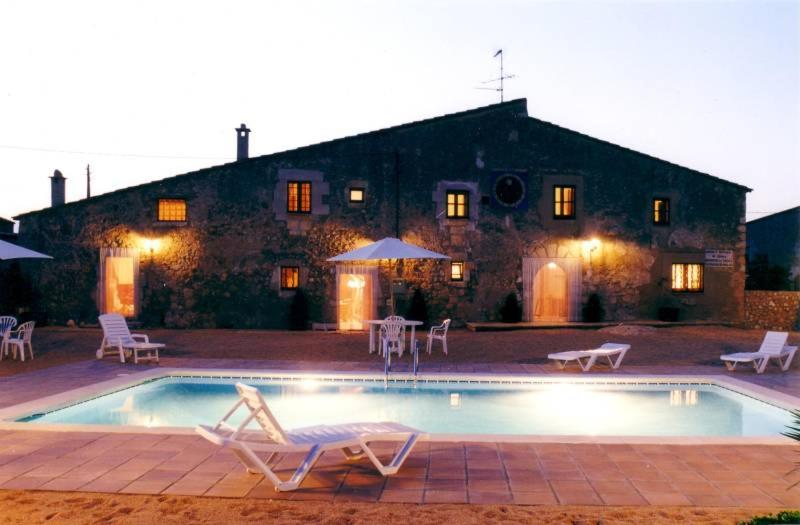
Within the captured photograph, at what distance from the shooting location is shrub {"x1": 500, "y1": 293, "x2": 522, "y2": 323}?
55.6ft

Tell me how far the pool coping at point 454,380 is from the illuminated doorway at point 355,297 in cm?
725

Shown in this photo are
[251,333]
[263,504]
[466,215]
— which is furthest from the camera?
[466,215]

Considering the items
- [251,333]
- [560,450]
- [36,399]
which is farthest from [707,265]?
[36,399]

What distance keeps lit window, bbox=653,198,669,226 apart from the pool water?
31.8 ft

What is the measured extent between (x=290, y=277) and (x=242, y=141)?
4638mm

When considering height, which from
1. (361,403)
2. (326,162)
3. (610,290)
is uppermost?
(326,162)

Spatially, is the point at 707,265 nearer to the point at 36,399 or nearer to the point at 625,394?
the point at 625,394

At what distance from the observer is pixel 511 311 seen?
17.0 metres

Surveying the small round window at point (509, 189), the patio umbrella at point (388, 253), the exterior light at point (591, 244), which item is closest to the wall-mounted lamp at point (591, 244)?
the exterior light at point (591, 244)

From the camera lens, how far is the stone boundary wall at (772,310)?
16703 mm

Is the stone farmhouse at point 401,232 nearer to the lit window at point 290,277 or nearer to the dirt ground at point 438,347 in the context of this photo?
the lit window at point 290,277

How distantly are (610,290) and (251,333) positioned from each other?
942 cm

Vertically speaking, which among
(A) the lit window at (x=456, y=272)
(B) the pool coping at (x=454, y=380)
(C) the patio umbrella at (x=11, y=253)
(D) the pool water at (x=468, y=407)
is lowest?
(D) the pool water at (x=468, y=407)

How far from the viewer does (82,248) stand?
1664 cm
